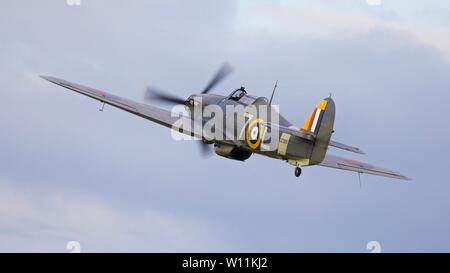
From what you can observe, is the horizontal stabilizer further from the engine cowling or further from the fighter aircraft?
the engine cowling

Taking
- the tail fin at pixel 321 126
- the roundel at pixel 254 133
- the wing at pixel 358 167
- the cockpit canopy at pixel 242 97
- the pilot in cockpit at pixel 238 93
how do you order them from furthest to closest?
the wing at pixel 358 167, the pilot in cockpit at pixel 238 93, the cockpit canopy at pixel 242 97, the roundel at pixel 254 133, the tail fin at pixel 321 126

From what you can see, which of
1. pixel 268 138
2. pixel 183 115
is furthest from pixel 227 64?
pixel 268 138

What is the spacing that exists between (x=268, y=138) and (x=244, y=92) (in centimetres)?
252

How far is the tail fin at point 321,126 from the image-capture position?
29391 mm

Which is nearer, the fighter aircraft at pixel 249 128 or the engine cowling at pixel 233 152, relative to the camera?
the fighter aircraft at pixel 249 128

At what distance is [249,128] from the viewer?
31.1 m

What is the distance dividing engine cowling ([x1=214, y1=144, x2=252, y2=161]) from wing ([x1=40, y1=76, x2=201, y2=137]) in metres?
0.80

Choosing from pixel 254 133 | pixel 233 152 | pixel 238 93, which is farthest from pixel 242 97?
pixel 254 133

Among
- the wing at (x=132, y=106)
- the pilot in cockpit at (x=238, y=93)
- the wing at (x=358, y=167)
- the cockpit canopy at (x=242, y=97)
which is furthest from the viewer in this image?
the wing at (x=358, y=167)

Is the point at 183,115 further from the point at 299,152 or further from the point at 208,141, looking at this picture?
the point at 299,152

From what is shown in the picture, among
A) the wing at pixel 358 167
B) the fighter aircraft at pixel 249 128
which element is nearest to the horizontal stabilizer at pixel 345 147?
the fighter aircraft at pixel 249 128

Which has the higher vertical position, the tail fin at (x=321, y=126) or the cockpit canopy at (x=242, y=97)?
the cockpit canopy at (x=242, y=97)

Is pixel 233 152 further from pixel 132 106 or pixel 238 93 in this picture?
A: pixel 132 106

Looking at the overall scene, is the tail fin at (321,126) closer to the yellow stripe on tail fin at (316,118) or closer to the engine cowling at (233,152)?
the yellow stripe on tail fin at (316,118)
